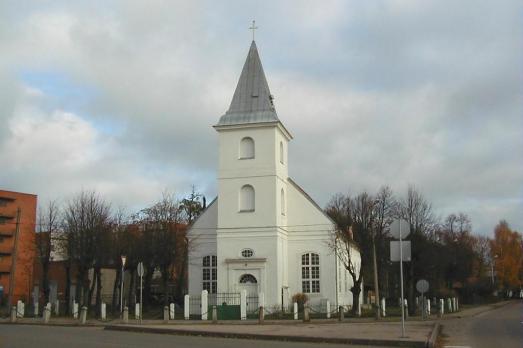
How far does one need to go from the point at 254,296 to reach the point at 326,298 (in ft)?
17.6

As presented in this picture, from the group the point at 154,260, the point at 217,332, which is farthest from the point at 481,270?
the point at 217,332

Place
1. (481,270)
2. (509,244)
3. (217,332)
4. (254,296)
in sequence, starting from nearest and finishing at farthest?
1. (217,332)
2. (254,296)
3. (481,270)
4. (509,244)

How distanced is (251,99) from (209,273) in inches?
520

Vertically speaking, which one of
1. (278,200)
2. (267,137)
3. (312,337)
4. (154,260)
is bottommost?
(312,337)

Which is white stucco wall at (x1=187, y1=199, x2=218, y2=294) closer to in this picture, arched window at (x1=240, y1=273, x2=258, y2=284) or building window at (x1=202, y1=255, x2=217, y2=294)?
building window at (x1=202, y1=255, x2=217, y2=294)

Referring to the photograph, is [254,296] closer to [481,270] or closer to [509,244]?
[481,270]

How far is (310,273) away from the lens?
151 ft

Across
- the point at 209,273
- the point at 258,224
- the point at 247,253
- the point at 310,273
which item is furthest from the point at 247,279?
the point at 310,273

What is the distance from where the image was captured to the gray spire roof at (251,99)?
45500 millimetres

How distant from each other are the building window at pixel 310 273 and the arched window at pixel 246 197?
5.75 metres

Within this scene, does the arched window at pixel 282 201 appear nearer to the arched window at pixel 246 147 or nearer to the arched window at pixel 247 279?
the arched window at pixel 246 147

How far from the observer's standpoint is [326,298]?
44.6 m

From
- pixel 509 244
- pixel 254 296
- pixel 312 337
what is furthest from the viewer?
pixel 509 244

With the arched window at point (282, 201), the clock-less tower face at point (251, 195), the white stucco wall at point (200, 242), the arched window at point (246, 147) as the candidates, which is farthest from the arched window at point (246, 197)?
the white stucco wall at point (200, 242)
